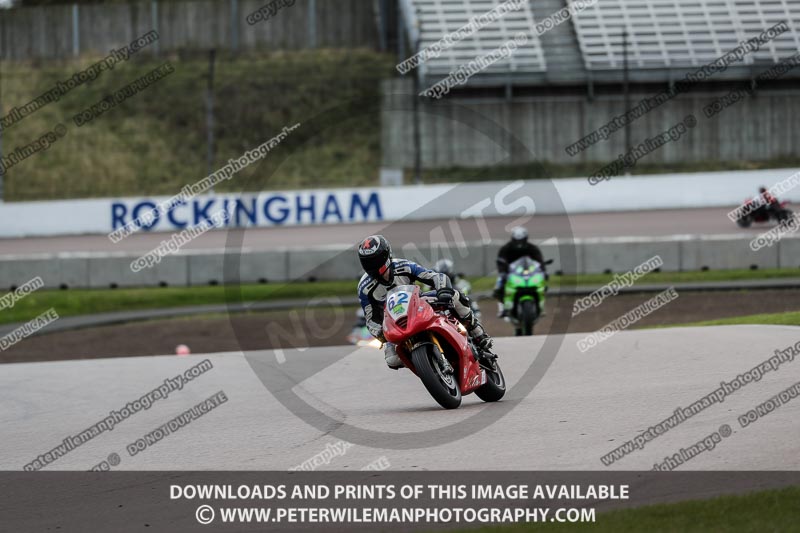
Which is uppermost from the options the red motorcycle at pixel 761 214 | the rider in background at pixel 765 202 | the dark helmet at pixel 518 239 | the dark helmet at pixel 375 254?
the dark helmet at pixel 375 254

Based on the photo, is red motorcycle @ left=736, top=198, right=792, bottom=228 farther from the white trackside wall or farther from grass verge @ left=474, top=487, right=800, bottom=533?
grass verge @ left=474, top=487, right=800, bottom=533

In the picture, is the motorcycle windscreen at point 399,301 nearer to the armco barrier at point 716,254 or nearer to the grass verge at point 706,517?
the grass verge at point 706,517

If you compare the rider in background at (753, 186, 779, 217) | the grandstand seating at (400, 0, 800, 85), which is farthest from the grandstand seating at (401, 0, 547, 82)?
the rider in background at (753, 186, 779, 217)

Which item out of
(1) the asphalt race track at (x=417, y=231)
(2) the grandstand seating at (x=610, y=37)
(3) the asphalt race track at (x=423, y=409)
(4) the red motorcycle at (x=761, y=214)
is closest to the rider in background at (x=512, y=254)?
(3) the asphalt race track at (x=423, y=409)

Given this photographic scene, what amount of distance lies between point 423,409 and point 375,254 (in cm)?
147

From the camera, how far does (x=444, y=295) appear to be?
962 cm

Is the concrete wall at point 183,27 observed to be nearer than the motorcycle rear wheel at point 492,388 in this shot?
No

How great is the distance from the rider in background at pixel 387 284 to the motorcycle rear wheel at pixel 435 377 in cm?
36

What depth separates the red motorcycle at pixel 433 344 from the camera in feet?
29.9

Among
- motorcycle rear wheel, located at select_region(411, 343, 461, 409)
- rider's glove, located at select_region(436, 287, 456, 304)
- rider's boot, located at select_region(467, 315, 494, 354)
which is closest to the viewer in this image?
motorcycle rear wheel, located at select_region(411, 343, 461, 409)

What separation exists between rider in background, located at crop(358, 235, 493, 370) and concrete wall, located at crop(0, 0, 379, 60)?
3633cm

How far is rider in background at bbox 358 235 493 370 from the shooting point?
30.8 ft

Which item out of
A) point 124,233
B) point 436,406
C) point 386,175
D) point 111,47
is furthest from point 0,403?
point 111,47

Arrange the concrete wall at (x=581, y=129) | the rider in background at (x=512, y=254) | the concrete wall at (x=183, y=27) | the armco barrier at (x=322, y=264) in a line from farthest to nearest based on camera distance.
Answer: the concrete wall at (x=183, y=27), the concrete wall at (x=581, y=129), the armco barrier at (x=322, y=264), the rider in background at (x=512, y=254)
